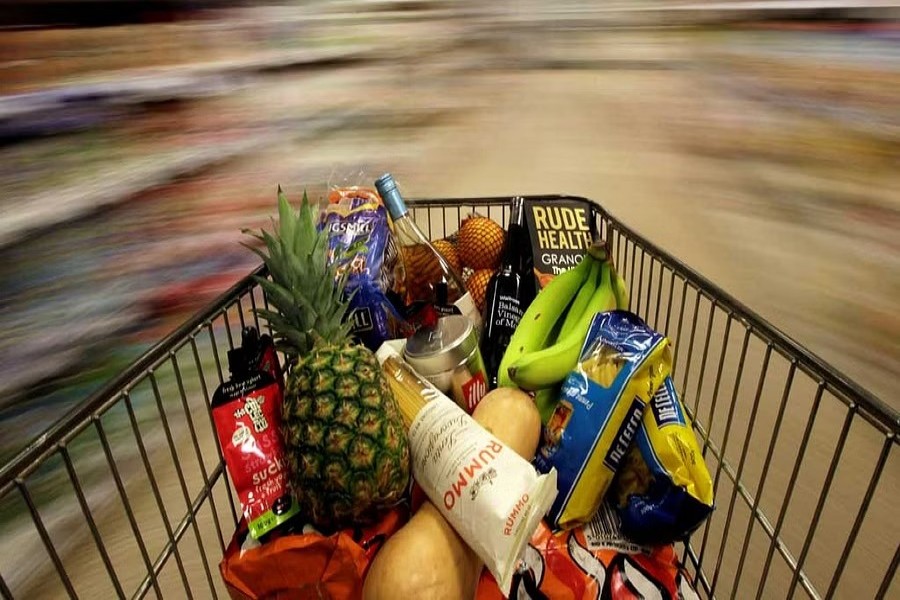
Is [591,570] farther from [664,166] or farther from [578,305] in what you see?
[664,166]

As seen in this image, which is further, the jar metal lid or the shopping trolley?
the jar metal lid

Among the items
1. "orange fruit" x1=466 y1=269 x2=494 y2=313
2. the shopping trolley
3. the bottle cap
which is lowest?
the shopping trolley

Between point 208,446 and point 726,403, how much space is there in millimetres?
1160

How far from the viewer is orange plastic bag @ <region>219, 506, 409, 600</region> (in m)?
0.59

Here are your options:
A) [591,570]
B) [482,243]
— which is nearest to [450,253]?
[482,243]

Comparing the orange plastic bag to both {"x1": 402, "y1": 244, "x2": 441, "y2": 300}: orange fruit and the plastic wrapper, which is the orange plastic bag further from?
{"x1": 402, "y1": 244, "x2": 441, "y2": 300}: orange fruit

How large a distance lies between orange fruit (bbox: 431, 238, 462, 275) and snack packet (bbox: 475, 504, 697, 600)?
0.57m

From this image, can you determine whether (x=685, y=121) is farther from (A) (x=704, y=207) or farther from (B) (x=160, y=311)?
(B) (x=160, y=311)

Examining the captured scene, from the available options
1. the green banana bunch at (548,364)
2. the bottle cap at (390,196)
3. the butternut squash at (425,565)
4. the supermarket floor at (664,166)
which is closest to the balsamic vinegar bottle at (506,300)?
the green banana bunch at (548,364)

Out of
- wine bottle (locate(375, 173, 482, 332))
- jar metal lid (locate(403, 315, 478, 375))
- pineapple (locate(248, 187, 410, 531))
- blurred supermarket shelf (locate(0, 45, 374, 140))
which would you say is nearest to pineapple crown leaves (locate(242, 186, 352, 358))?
pineapple (locate(248, 187, 410, 531))

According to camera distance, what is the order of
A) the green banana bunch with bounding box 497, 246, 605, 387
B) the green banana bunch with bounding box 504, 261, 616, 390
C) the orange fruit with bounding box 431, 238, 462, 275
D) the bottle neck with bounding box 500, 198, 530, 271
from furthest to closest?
the orange fruit with bounding box 431, 238, 462, 275 → the bottle neck with bounding box 500, 198, 530, 271 → the green banana bunch with bounding box 497, 246, 605, 387 → the green banana bunch with bounding box 504, 261, 616, 390

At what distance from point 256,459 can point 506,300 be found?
1.59 ft

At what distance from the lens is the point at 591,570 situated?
2.09 feet

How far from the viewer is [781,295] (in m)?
1.25
